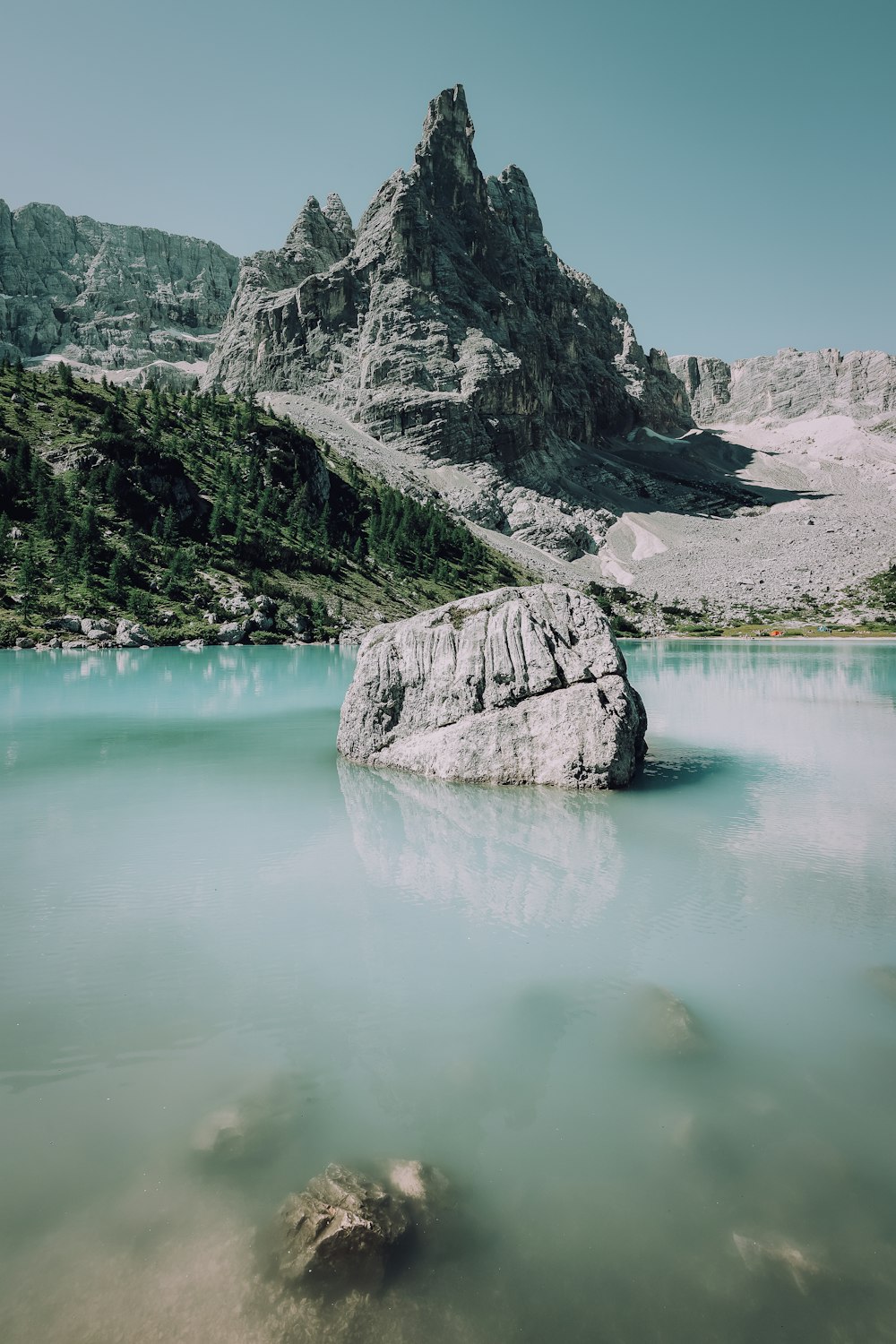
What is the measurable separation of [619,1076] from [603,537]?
607ft

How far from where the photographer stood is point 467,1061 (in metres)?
6.26

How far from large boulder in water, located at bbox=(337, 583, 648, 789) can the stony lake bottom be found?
1845 millimetres

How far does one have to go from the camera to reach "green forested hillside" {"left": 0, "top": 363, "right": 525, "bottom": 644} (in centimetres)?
7875

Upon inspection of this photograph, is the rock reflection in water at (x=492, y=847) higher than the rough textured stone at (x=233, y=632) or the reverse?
the reverse

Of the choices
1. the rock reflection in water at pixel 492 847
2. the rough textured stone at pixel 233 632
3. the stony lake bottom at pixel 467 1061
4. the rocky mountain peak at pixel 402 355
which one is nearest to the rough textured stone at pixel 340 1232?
the stony lake bottom at pixel 467 1061

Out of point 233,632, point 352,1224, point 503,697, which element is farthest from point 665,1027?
point 233,632

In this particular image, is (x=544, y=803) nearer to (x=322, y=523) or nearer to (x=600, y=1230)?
(x=600, y=1230)

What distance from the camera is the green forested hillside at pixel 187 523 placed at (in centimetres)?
7875

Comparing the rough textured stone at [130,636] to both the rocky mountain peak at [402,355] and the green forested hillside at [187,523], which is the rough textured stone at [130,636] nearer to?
the green forested hillside at [187,523]

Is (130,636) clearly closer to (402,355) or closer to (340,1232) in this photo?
(340,1232)

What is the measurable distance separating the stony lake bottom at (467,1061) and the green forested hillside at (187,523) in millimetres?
66702

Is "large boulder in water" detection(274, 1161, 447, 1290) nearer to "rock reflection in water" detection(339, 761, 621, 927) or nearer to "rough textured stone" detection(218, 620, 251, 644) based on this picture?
"rock reflection in water" detection(339, 761, 621, 927)

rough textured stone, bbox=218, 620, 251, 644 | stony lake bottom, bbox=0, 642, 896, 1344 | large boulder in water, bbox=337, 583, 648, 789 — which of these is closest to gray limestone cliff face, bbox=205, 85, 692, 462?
rough textured stone, bbox=218, 620, 251, 644

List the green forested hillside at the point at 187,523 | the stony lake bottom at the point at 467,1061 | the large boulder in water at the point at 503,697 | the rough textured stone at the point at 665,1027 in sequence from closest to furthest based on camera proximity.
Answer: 1. the stony lake bottom at the point at 467,1061
2. the rough textured stone at the point at 665,1027
3. the large boulder in water at the point at 503,697
4. the green forested hillside at the point at 187,523
